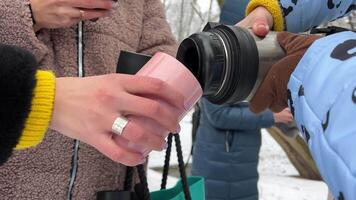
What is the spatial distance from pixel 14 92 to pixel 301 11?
65 centimetres

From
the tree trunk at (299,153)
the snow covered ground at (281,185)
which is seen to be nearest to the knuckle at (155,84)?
the snow covered ground at (281,185)

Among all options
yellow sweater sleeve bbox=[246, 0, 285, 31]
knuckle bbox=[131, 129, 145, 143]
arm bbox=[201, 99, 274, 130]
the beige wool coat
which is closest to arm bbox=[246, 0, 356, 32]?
yellow sweater sleeve bbox=[246, 0, 285, 31]

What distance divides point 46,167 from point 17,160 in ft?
0.16

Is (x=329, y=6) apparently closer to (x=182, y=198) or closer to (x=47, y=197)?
(x=182, y=198)

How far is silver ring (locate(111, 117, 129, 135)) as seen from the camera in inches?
23.0

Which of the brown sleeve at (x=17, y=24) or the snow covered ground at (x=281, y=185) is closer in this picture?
the brown sleeve at (x=17, y=24)

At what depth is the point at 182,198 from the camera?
0.90 metres

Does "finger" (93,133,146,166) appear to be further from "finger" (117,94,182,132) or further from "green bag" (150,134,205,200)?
"green bag" (150,134,205,200)

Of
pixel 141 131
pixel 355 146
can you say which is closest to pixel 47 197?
pixel 141 131

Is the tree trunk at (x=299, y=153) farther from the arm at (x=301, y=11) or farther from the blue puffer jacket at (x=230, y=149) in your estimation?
the arm at (x=301, y=11)

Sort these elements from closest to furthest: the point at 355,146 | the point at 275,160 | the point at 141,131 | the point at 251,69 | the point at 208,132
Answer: the point at 355,146
the point at 141,131
the point at 251,69
the point at 208,132
the point at 275,160

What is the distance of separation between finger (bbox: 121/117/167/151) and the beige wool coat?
28cm

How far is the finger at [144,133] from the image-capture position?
0.58m

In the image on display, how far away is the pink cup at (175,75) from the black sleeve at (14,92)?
15 centimetres
